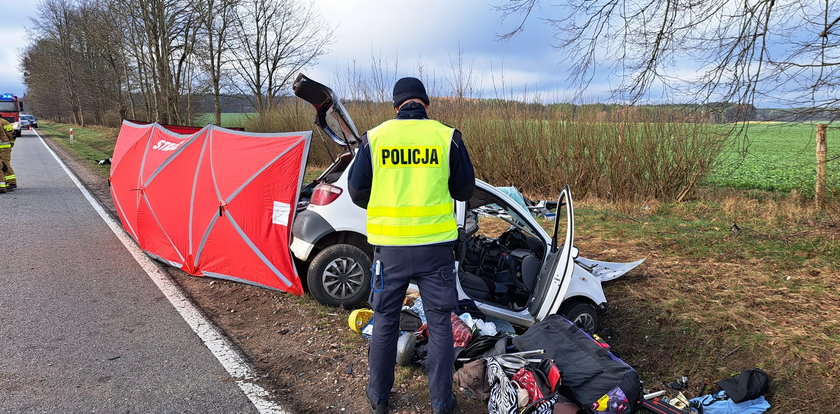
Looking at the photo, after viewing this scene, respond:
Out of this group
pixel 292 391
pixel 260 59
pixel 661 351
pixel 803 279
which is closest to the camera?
pixel 292 391

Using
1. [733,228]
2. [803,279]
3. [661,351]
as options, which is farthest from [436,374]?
[733,228]

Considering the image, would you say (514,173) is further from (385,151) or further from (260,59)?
(260,59)

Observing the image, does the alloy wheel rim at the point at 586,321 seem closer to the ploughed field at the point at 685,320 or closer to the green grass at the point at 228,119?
the ploughed field at the point at 685,320

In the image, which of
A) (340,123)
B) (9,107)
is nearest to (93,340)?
(340,123)

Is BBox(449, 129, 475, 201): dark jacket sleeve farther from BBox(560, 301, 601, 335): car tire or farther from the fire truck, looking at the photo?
the fire truck

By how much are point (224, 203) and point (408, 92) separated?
124 inches

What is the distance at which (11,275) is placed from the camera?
233 inches

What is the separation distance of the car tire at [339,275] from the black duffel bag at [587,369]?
1753 mm

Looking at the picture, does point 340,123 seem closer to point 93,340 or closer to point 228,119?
point 93,340

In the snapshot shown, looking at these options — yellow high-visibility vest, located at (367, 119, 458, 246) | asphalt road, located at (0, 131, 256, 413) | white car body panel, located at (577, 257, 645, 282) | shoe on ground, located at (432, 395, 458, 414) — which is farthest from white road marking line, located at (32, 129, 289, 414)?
white car body panel, located at (577, 257, 645, 282)

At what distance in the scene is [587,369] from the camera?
3.40 meters

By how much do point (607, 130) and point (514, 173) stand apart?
2.35m

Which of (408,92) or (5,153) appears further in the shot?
(5,153)

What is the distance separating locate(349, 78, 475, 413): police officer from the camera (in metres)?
3.14
